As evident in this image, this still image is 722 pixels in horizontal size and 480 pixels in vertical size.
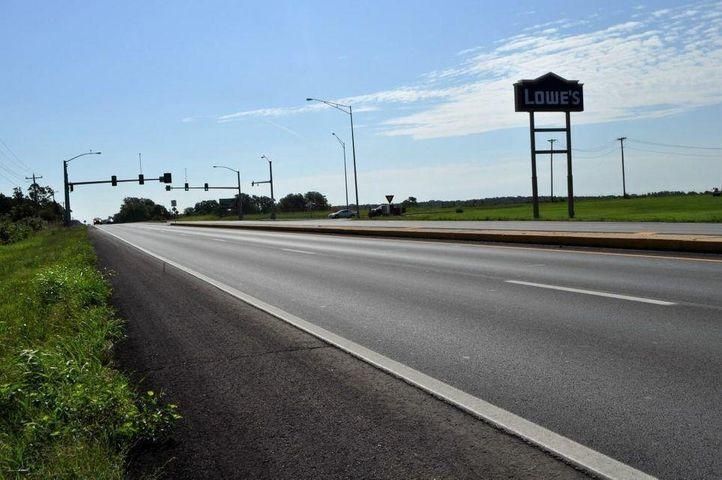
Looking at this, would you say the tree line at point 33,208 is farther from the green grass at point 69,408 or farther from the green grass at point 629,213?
the green grass at point 69,408

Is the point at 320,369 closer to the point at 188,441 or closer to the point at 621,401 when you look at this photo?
the point at 188,441

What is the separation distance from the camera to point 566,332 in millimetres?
7281

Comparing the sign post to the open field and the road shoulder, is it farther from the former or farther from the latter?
the road shoulder

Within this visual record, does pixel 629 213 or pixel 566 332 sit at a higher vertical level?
pixel 566 332

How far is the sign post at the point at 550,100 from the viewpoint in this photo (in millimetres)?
42031

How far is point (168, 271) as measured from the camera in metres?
17.4

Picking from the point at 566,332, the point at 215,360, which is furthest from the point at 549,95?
the point at 215,360

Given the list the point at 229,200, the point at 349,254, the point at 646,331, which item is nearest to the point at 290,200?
the point at 229,200

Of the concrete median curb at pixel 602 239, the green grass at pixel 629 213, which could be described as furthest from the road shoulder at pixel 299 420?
the green grass at pixel 629 213

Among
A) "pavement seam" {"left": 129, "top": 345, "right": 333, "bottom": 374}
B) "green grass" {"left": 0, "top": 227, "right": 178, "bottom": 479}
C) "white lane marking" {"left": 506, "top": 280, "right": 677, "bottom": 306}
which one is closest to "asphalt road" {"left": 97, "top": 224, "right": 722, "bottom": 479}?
"white lane marking" {"left": 506, "top": 280, "right": 677, "bottom": 306}

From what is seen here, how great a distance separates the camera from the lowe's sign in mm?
42750

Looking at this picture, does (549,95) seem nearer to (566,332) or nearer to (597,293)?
(597,293)

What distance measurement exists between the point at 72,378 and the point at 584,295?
6.75 m

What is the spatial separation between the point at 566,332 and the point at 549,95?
3869 centimetres
